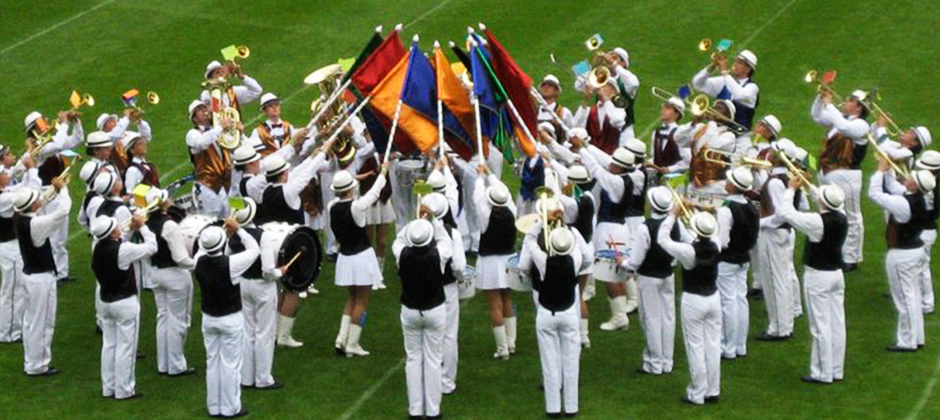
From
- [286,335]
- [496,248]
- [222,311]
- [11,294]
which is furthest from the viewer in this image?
[11,294]

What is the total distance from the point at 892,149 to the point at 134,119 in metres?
8.74

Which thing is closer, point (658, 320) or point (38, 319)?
point (658, 320)

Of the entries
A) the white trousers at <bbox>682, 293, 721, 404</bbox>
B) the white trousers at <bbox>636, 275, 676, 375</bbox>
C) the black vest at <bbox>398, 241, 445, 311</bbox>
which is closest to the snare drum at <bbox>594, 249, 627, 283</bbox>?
the white trousers at <bbox>636, 275, 676, 375</bbox>

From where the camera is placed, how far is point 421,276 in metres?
16.6

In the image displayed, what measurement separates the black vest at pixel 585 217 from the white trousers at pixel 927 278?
11.5ft

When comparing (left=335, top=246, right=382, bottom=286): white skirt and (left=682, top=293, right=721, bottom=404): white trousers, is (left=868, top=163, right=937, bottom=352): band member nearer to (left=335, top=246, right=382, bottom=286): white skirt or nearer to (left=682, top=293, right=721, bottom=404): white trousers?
(left=682, top=293, right=721, bottom=404): white trousers

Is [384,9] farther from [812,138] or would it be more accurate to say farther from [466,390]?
[466,390]

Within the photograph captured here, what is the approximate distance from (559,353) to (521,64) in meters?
12.1

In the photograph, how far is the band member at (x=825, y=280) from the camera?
56.8 ft

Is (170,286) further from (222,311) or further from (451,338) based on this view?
(451,338)

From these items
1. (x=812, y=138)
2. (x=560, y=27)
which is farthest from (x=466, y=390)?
(x=560, y=27)

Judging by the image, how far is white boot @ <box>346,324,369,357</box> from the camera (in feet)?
60.8

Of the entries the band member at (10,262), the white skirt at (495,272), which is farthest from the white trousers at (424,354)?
the band member at (10,262)

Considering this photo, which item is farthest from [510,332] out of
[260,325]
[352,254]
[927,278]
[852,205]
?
[852,205]
